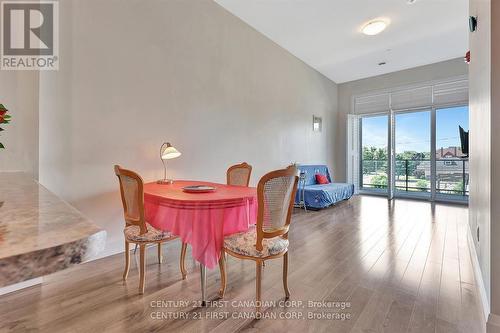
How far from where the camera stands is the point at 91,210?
2.51 m

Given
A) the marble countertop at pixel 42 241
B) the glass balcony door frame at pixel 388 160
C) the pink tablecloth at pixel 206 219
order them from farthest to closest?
the glass balcony door frame at pixel 388 160, the pink tablecloth at pixel 206 219, the marble countertop at pixel 42 241

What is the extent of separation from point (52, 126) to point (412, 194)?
7.60 meters

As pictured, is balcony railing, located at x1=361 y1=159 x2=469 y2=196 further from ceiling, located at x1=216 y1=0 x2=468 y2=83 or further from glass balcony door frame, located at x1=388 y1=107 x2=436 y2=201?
ceiling, located at x1=216 y1=0 x2=468 y2=83

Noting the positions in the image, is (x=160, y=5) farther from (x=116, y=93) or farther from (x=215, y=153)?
(x=215, y=153)

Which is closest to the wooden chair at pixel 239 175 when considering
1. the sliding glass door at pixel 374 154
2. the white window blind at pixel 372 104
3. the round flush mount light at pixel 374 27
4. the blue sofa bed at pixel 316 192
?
the blue sofa bed at pixel 316 192

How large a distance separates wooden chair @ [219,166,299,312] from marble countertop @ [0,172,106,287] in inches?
46.0

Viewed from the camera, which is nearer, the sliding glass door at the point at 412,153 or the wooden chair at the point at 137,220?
the wooden chair at the point at 137,220

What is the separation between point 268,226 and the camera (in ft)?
5.67

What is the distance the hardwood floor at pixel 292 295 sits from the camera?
62.1 inches

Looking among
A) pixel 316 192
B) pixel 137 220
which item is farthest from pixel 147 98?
pixel 316 192

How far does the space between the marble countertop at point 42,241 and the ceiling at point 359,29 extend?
3.99 meters

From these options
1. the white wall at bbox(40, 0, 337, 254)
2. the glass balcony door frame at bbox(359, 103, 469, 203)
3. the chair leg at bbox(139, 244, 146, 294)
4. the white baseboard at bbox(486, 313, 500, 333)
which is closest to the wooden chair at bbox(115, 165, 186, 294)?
the chair leg at bbox(139, 244, 146, 294)

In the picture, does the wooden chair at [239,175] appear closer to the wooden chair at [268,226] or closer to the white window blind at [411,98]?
the wooden chair at [268,226]

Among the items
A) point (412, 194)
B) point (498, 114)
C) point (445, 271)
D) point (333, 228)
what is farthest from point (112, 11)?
point (412, 194)
